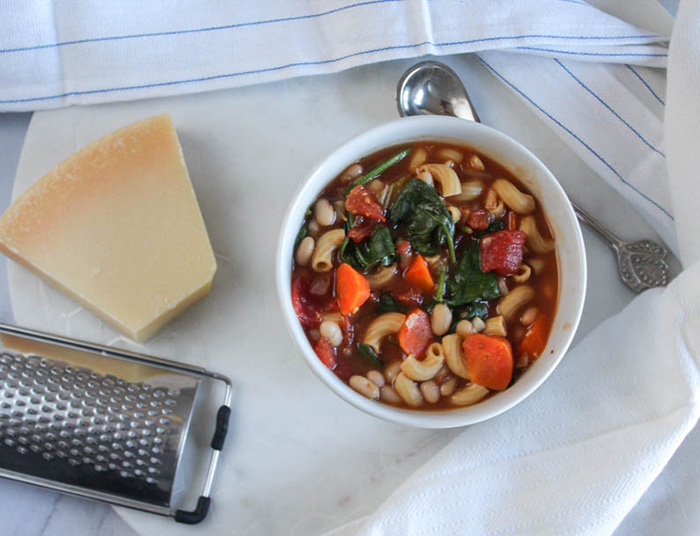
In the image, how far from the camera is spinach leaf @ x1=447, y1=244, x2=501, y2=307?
6.12ft

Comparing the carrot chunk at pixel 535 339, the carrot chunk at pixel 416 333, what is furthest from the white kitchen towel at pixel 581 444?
the carrot chunk at pixel 416 333

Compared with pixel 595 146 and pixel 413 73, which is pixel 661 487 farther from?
pixel 413 73

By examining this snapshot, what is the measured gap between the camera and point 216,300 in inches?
83.5

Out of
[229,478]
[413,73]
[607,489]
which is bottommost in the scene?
[229,478]

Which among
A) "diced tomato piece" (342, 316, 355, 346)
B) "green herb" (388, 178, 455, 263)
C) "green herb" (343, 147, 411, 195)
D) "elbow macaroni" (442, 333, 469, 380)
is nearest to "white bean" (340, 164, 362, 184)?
"green herb" (343, 147, 411, 195)

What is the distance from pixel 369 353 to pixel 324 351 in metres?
0.11

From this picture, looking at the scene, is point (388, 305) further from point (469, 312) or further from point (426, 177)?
point (426, 177)

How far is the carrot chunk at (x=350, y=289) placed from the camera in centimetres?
184

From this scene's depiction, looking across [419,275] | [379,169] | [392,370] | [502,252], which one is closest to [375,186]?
[379,169]

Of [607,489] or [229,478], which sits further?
[229,478]

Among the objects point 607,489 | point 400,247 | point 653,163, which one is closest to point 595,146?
point 653,163

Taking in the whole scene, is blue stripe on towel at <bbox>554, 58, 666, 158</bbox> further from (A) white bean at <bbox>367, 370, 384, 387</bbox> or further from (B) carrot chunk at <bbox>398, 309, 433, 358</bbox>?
(A) white bean at <bbox>367, 370, 384, 387</bbox>

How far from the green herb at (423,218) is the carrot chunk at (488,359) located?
21 centimetres

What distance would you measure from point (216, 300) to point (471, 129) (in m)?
0.81
